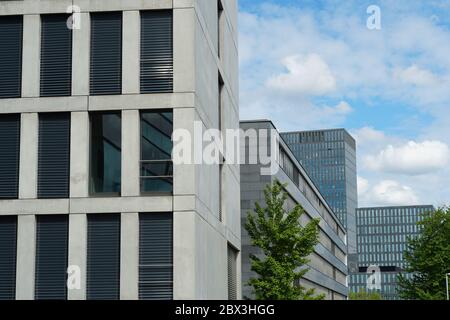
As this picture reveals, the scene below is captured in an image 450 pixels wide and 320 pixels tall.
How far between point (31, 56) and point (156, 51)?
4802mm

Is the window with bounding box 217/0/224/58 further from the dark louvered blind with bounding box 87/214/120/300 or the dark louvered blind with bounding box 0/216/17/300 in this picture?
the dark louvered blind with bounding box 0/216/17/300

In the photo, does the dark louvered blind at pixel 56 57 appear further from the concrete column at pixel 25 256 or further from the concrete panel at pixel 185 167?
the concrete column at pixel 25 256

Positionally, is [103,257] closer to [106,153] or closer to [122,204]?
[122,204]

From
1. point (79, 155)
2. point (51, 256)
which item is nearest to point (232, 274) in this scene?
point (51, 256)

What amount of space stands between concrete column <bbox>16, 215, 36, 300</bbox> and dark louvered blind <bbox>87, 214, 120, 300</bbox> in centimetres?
209

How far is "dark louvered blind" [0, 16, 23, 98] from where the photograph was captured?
27391 mm

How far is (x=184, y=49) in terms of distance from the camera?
26.8 metres

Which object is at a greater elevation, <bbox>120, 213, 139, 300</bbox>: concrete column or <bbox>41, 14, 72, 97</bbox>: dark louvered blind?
<bbox>41, 14, 72, 97</bbox>: dark louvered blind

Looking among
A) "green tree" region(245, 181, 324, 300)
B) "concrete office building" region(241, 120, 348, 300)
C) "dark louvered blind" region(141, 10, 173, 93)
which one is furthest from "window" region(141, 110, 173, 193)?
"concrete office building" region(241, 120, 348, 300)

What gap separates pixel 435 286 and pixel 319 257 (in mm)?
39239

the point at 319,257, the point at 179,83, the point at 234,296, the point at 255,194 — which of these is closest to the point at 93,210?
the point at 179,83

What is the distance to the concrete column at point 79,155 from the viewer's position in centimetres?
2622

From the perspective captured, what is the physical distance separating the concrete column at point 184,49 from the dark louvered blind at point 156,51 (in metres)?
0.23
